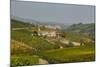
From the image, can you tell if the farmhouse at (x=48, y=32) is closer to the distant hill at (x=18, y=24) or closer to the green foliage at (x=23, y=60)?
the distant hill at (x=18, y=24)

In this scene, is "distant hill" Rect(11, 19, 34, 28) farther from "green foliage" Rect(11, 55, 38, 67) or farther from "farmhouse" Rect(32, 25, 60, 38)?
"green foliage" Rect(11, 55, 38, 67)

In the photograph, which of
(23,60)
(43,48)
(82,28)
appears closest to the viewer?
(23,60)

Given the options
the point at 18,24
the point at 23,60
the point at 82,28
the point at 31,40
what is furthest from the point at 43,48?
the point at 82,28

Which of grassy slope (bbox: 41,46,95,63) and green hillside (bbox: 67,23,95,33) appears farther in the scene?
green hillside (bbox: 67,23,95,33)

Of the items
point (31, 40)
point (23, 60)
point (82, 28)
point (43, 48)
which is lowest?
point (23, 60)

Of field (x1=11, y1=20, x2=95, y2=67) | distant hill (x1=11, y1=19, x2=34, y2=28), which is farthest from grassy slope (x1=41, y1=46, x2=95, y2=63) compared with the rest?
distant hill (x1=11, y1=19, x2=34, y2=28)

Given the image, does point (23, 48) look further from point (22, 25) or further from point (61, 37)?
point (61, 37)

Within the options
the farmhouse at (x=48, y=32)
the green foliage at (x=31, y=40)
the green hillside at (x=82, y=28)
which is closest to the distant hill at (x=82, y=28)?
the green hillside at (x=82, y=28)

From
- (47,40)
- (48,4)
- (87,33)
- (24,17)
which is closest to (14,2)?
(24,17)

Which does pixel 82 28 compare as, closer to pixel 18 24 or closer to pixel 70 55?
pixel 70 55
